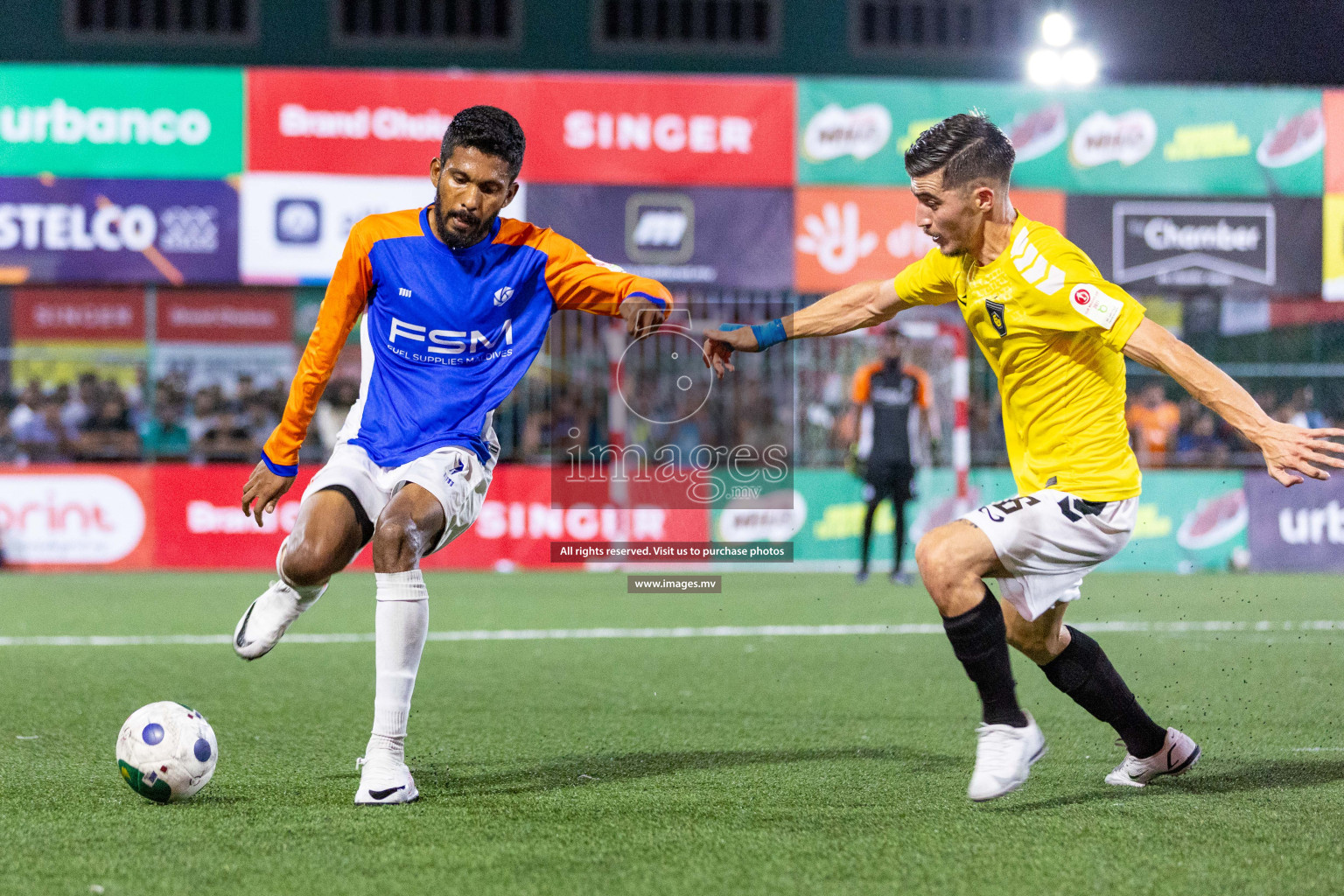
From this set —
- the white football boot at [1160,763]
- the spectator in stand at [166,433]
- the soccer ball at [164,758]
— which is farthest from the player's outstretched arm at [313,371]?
the spectator in stand at [166,433]

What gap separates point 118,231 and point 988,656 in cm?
1275

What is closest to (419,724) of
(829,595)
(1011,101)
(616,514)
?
(829,595)

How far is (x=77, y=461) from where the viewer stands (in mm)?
15023

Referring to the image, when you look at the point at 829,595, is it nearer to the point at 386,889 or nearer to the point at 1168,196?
the point at 1168,196

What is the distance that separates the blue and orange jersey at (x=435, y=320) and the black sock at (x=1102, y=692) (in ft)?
5.64

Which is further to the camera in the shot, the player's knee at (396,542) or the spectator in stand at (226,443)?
the spectator in stand at (226,443)

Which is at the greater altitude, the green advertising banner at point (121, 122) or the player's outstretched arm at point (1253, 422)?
the green advertising banner at point (121, 122)

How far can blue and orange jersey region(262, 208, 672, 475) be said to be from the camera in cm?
470

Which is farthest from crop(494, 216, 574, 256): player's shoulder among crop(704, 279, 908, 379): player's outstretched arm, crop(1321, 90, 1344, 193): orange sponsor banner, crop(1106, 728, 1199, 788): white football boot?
crop(1321, 90, 1344, 193): orange sponsor banner

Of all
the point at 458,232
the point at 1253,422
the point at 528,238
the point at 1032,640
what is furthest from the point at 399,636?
the point at 1253,422

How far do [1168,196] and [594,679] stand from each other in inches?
427

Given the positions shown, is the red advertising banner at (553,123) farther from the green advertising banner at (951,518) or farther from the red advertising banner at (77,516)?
the red advertising banner at (77,516)

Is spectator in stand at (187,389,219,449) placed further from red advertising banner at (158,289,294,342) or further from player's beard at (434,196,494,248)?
player's beard at (434,196,494,248)

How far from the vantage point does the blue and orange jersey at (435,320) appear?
470cm
